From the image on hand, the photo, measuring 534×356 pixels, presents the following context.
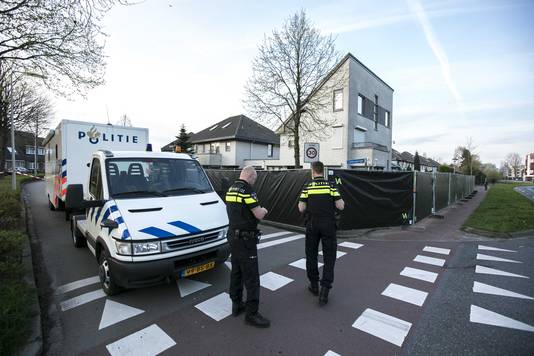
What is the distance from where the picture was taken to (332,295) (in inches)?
163

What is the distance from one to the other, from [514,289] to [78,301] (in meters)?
6.81

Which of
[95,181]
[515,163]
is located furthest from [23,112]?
[515,163]

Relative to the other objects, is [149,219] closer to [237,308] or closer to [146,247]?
[146,247]

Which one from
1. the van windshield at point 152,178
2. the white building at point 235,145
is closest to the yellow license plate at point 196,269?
the van windshield at point 152,178

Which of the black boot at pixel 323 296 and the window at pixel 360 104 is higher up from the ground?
the window at pixel 360 104

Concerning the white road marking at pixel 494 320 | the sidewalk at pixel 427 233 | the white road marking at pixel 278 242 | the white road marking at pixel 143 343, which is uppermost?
the white road marking at pixel 494 320

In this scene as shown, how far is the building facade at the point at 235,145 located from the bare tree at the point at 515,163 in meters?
117

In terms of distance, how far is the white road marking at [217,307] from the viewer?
3.49 m

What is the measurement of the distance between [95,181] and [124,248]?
2.20m

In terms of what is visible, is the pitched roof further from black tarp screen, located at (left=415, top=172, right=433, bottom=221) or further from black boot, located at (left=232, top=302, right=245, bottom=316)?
black boot, located at (left=232, top=302, right=245, bottom=316)

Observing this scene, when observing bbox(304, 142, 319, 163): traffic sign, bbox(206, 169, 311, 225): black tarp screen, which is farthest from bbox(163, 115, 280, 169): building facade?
bbox(304, 142, 319, 163): traffic sign

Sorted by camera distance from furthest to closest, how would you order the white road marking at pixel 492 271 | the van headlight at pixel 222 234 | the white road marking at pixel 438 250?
1. the white road marking at pixel 438 250
2. the white road marking at pixel 492 271
3. the van headlight at pixel 222 234

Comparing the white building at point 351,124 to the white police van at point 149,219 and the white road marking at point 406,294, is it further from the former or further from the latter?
the white road marking at point 406,294

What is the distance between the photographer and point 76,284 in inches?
176
